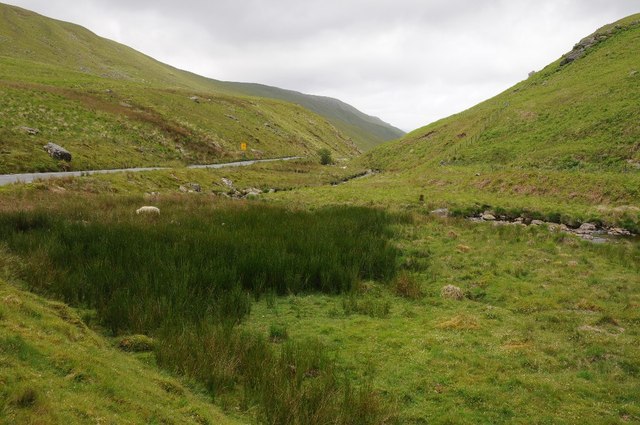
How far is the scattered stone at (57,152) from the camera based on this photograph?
33094 millimetres

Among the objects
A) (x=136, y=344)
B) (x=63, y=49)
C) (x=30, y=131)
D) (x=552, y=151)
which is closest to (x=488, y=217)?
(x=552, y=151)

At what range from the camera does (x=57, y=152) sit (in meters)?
33.2

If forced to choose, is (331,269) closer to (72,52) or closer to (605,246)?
(605,246)

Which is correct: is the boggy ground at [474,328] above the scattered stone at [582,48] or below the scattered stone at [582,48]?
below

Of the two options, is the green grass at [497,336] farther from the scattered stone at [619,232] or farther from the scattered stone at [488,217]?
the scattered stone at [488,217]

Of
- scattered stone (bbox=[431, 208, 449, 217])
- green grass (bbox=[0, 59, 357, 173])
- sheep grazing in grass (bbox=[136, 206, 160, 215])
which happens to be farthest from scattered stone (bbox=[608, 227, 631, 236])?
green grass (bbox=[0, 59, 357, 173])

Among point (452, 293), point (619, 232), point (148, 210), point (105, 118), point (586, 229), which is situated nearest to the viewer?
point (452, 293)

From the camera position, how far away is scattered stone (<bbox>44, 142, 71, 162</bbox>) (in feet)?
109

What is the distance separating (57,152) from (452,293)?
107 feet

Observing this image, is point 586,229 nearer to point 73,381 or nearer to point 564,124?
point 564,124

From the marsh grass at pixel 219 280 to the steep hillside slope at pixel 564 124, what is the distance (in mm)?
25852

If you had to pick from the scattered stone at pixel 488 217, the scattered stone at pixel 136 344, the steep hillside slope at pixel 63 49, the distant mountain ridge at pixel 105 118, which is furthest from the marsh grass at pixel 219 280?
the steep hillside slope at pixel 63 49

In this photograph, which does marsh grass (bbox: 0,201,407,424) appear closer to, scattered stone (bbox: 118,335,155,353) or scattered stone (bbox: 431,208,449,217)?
scattered stone (bbox: 118,335,155,353)

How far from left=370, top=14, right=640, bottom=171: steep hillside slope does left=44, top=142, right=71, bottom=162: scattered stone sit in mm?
38441
